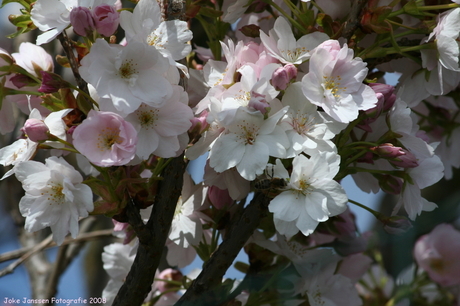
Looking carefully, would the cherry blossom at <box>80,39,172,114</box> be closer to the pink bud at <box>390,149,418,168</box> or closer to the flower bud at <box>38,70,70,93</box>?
the flower bud at <box>38,70,70,93</box>

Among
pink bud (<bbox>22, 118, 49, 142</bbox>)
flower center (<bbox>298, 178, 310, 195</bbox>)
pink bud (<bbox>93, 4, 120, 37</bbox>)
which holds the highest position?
pink bud (<bbox>93, 4, 120, 37</bbox>)

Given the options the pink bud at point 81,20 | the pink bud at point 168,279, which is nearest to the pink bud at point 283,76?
the pink bud at point 81,20

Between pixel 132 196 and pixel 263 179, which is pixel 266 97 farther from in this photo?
pixel 132 196

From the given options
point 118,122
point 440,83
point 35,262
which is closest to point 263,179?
point 118,122

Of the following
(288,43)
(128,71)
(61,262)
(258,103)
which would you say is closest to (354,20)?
(288,43)

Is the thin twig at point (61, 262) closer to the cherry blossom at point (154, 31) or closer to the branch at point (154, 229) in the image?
the branch at point (154, 229)

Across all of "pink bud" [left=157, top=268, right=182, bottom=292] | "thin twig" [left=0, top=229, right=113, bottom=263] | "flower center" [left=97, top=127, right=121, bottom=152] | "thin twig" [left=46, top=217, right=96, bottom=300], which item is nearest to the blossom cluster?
"flower center" [left=97, top=127, right=121, bottom=152]

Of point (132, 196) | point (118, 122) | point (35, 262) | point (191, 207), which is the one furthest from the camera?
point (35, 262)

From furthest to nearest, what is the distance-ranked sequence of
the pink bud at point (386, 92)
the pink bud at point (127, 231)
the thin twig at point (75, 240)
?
the thin twig at point (75, 240) < the pink bud at point (127, 231) < the pink bud at point (386, 92)
